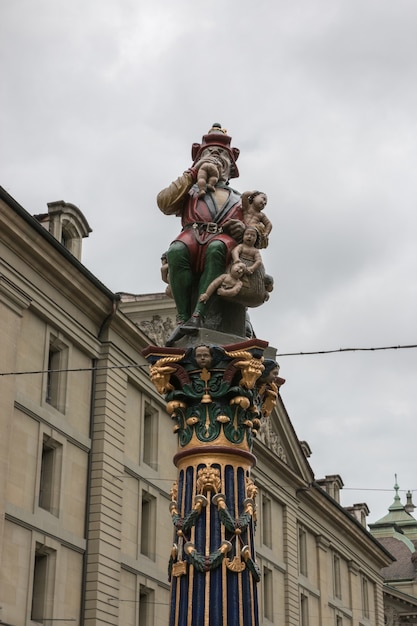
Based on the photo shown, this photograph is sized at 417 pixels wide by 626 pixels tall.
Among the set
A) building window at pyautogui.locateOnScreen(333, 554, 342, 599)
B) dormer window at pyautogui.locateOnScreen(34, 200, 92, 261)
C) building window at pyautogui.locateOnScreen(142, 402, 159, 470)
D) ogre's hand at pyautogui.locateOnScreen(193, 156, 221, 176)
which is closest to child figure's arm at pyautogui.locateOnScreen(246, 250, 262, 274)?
ogre's hand at pyautogui.locateOnScreen(193, 156, 221, 176)

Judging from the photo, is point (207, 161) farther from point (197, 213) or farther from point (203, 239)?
point (203, 239)

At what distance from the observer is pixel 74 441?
103ft

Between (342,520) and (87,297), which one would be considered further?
(342,520)

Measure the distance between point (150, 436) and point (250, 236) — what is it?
29245 millimetres

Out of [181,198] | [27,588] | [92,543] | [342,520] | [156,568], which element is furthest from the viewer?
[342,520]

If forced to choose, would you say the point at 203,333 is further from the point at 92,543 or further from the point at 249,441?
the point at 92,543

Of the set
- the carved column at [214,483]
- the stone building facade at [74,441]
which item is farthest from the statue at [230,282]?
the stone building facade at [74,441]

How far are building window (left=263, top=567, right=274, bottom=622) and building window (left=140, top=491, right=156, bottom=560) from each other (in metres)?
12.2

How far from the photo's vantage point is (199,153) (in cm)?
891

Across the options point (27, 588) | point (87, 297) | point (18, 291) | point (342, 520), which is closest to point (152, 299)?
point (87, 297)

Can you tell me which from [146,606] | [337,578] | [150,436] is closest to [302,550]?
[337,578]

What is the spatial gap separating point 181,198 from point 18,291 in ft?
70.9

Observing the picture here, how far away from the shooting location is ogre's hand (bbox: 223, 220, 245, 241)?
802 centimetres

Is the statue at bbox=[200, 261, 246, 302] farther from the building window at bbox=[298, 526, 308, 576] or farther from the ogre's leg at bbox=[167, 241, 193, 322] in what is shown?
the building window at bbox=[298, 526, 308, 576]
